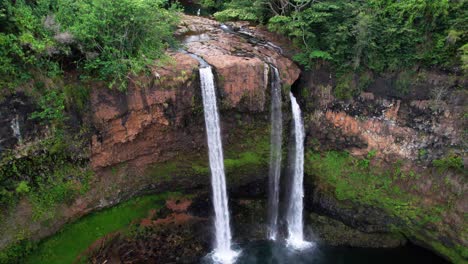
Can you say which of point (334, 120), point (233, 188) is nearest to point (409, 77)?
point (334, 120)

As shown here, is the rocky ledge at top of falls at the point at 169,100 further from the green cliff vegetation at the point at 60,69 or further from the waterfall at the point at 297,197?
the waterfall at the point at 297,197

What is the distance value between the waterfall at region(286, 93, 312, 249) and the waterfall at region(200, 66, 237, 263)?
3.06m

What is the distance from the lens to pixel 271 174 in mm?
16625

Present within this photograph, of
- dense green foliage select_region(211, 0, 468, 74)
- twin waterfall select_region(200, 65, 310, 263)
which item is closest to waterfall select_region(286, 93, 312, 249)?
twin waterfall select_region(200, 65, 310, 263)

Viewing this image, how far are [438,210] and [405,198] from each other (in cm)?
133

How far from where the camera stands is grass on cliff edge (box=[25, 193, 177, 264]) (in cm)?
1258

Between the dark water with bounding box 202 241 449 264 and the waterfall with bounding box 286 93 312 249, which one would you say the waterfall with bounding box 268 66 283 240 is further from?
the dark water with bounding box 202 241 449 264

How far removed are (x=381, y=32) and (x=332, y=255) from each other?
10.4 meters

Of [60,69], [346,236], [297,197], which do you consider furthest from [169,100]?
[346,236]

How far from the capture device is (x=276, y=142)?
52.9ft

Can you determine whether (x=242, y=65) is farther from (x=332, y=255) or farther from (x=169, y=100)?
(x=332, y=255)

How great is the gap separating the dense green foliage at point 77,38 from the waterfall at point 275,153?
5.26 m

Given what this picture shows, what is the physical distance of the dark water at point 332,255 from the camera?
15.5 metres

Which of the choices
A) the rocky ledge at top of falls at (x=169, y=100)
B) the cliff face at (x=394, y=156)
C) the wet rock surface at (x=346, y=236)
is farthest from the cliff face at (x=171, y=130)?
the wet rock surface at (x=346, y=236)
